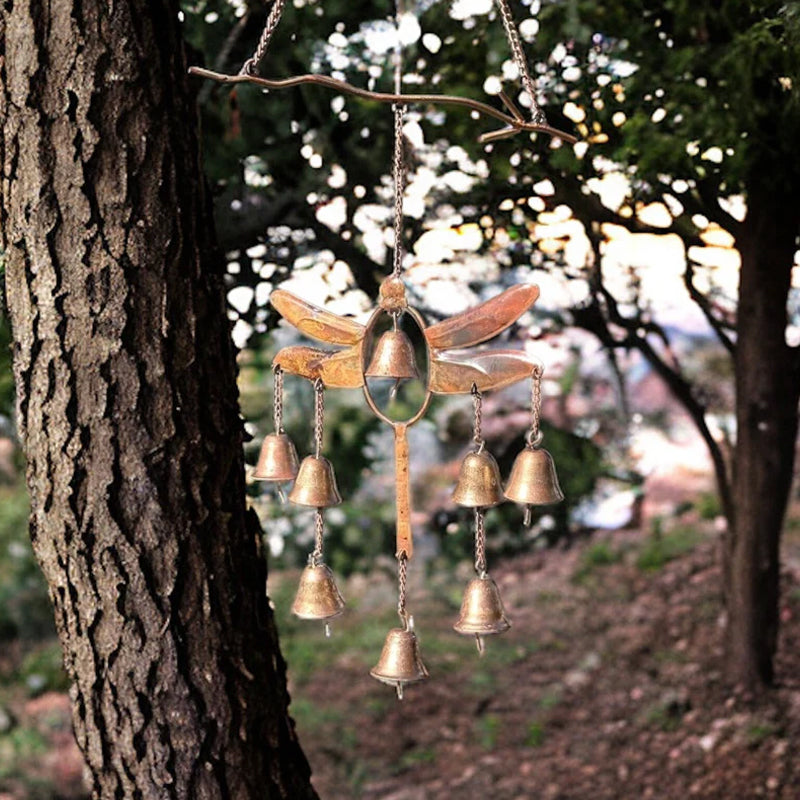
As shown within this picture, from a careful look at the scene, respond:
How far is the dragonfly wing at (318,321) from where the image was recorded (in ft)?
7.27

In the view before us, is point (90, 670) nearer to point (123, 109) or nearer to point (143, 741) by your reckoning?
point (143, 741)

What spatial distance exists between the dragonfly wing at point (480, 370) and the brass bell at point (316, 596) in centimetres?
50

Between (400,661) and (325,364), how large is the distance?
2.21 ft

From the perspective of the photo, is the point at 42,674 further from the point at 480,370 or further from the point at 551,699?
the point at 480,370

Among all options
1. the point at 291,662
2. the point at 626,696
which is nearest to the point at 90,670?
the point at 626,696

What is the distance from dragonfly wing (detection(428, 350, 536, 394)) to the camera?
7.08ft

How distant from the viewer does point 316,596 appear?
2.27 meters

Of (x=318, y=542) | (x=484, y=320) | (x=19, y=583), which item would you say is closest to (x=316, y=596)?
(x=318, y=542)

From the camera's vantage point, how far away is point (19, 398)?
87.5 inches

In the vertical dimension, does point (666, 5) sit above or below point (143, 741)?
above

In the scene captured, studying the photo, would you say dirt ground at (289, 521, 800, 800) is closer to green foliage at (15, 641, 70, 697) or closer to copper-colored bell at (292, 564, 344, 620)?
green foliage at (15, 641, 70, 697)

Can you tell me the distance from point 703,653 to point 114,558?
130 inches

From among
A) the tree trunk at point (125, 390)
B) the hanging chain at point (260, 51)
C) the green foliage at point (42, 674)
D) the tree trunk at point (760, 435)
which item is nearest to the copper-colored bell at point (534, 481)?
the tree trunk at point (125, 390)

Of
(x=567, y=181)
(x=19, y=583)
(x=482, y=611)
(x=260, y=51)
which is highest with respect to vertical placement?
(x=567, y=181)
